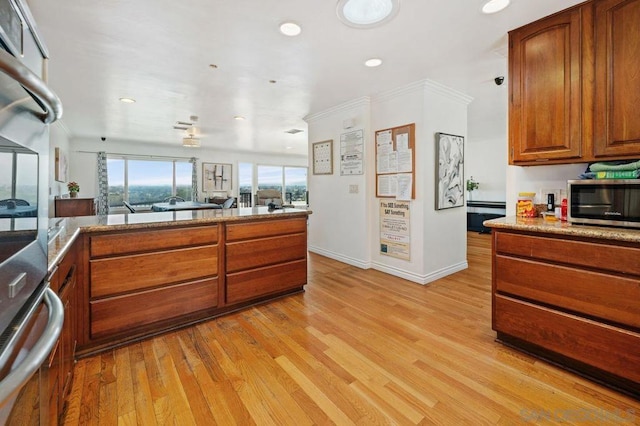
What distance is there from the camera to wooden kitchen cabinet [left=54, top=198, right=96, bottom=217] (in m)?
5.13

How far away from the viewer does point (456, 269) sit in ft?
12.5

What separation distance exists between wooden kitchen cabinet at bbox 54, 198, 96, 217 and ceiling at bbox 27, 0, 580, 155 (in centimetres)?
155

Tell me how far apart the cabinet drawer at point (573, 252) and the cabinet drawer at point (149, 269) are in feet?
7.27

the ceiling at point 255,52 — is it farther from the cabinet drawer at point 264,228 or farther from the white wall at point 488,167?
the white wall at point 488,167

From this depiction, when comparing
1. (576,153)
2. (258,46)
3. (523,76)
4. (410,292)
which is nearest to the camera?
(576,153)

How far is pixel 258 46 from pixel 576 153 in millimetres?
2506

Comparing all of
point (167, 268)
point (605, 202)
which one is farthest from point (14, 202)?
point (605, 202)

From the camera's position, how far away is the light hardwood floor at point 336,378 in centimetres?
147

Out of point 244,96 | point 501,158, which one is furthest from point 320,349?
point 501,158

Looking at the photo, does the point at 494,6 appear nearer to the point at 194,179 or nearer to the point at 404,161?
the point at 404,161

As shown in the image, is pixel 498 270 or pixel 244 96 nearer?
pixel 498 270

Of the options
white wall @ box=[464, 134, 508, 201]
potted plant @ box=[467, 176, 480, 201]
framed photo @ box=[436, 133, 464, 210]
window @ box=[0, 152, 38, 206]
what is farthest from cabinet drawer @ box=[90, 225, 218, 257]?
potted plant @ box=[467, 176, 480, 201]

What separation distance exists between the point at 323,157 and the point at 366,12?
2589mm

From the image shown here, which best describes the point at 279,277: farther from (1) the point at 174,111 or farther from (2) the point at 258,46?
(1) the point at 174,111
